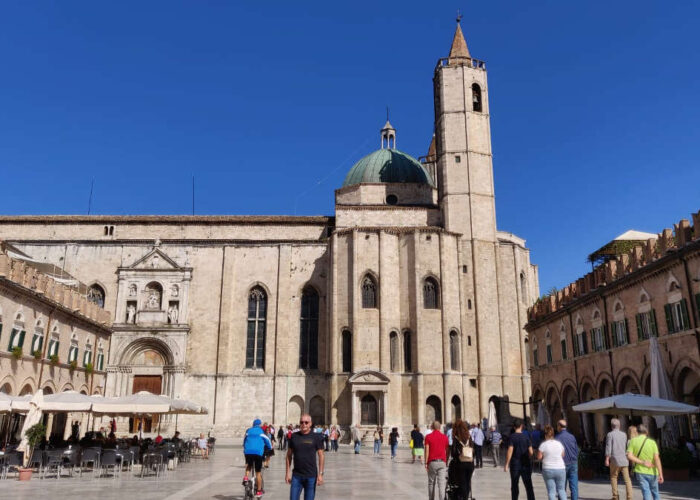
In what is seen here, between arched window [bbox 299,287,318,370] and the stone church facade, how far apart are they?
0.32 ft

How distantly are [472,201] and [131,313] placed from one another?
946 inches

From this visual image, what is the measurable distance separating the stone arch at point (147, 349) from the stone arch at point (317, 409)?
9.44 meters

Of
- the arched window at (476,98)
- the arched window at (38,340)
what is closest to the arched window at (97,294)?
the arched window at (38,340)

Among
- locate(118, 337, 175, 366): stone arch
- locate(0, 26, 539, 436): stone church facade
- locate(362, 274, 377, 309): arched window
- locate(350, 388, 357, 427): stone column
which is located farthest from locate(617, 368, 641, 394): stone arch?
locate(118, 337, 175, 366): stone arch

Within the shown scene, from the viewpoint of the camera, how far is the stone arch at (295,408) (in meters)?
39.5

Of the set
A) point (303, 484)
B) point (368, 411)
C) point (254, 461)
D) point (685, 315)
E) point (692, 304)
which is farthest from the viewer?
point (368, 411)

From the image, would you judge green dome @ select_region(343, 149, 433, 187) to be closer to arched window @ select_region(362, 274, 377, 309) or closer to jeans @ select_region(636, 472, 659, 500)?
arched window @ select_region(362, 274, 377, 309)

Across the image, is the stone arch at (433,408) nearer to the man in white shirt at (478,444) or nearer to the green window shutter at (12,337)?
the man in white shirt at (478,444)

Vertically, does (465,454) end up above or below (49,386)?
below

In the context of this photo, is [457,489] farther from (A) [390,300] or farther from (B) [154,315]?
(B) [154,315]

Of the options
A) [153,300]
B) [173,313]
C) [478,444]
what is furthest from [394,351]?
[478,444]

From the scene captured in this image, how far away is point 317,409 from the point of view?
39.7 metres

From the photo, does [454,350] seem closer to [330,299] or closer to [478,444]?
[330,299]

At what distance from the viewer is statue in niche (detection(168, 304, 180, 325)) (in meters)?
41.0
